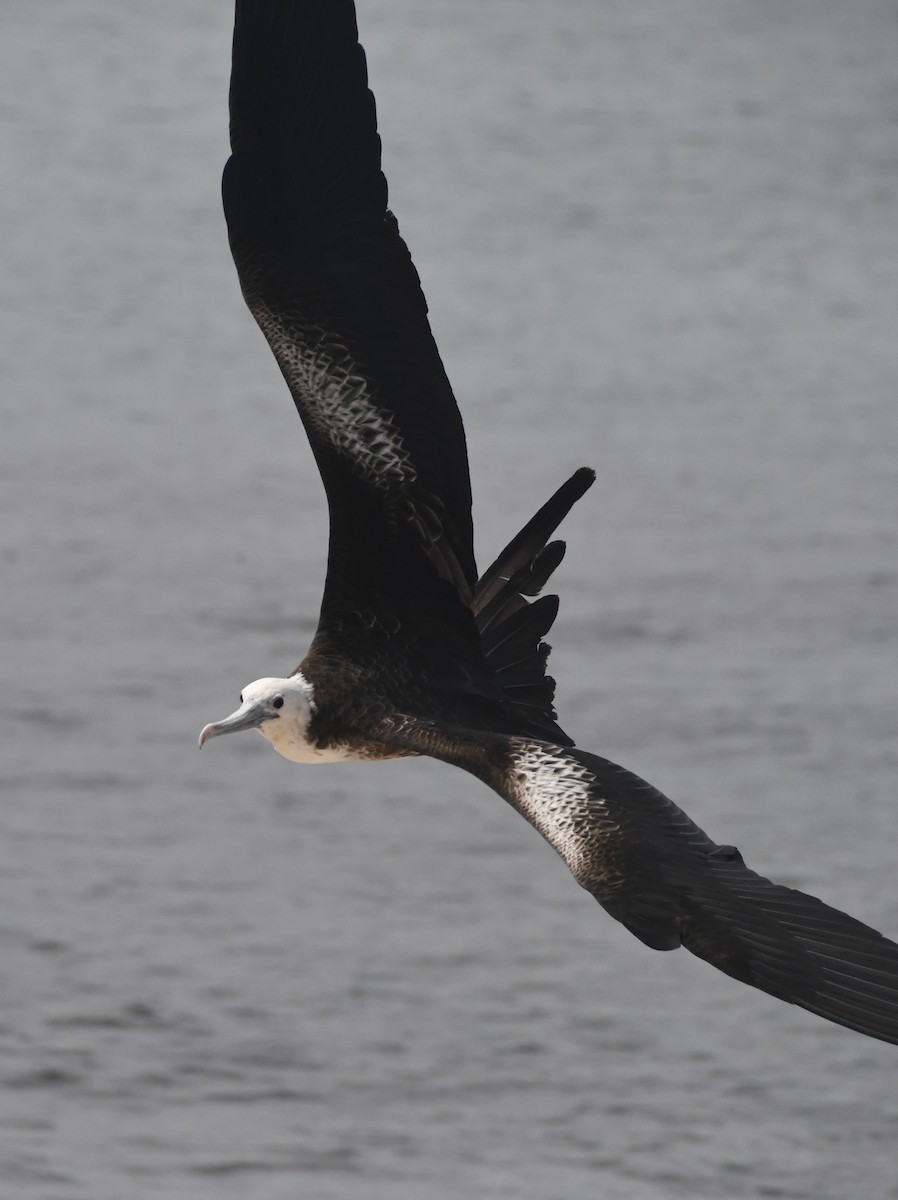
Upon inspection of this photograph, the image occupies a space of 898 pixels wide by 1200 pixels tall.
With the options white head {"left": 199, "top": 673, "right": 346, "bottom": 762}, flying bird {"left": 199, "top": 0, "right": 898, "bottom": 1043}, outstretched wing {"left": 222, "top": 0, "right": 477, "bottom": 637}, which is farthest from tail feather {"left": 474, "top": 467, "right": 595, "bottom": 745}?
white head {"left": 199, "top": 673, "right": 346, "bottom": 762}

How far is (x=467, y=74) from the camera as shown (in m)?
35.9

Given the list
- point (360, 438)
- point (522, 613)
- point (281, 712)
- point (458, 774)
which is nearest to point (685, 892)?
point (281, 712)

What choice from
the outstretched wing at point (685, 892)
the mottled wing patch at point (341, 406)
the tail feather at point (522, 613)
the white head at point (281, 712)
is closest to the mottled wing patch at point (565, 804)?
the outstretched wing at point (685, 892)

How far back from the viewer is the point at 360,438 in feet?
32.7

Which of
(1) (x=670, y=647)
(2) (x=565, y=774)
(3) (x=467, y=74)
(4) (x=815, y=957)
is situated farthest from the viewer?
(3) (x=467, y=74)

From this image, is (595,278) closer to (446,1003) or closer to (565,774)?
(446,1003)

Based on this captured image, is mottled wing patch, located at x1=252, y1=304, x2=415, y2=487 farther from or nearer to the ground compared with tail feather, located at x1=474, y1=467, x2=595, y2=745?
farther from the ground

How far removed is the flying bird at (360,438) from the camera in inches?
384

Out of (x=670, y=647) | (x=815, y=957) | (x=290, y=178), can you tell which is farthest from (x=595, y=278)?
(x=815, y=957)

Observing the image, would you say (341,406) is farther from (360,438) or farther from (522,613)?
(522,613)

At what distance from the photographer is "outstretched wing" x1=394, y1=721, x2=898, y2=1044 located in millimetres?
8141

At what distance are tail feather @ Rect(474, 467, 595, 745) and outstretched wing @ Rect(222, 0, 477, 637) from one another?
0.20 meters

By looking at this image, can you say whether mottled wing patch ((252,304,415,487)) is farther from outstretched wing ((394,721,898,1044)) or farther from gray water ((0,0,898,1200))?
gray water ((0,0,898,1200))

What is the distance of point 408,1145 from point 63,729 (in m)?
4.98
